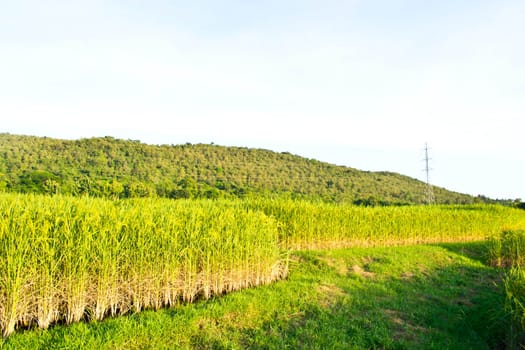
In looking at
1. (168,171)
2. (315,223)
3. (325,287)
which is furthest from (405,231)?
(168,171)

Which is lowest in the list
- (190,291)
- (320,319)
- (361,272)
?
(320,319)

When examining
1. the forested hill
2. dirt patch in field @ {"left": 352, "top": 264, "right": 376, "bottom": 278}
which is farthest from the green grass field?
the forested hill

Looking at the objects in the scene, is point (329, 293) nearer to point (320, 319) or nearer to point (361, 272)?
point (320, 319)

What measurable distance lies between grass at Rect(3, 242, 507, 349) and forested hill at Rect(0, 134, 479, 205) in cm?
2147

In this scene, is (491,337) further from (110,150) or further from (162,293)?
(110,150)

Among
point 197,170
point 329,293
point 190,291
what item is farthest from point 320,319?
point 197,170

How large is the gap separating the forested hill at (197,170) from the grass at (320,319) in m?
21.5

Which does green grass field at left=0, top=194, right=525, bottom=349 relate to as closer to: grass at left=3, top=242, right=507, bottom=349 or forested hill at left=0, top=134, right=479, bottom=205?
grass at left=3, top=242, right=507, bottom=349

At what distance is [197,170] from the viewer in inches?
1917

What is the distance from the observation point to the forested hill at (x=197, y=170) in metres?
36.9

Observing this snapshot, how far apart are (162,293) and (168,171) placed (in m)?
41.2

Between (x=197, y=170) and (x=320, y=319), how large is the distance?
43253mm

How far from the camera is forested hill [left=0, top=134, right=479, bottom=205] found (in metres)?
36.9

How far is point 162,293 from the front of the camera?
674 centimetres
